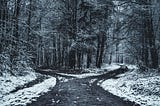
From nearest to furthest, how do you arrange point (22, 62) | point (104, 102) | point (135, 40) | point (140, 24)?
point (104, 102), point (22, 62), point (140, 24), point (135, 40)

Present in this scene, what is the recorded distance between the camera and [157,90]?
39.6 ft

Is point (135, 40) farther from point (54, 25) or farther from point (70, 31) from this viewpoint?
point (54, 25)

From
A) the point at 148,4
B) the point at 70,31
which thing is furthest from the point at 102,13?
the point at 148,4

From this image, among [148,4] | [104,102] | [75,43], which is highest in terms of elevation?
[148,4]

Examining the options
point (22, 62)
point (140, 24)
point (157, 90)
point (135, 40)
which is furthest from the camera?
point (135, 40)

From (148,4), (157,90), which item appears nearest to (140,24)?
(148,4)

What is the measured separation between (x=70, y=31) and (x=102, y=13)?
221 inches

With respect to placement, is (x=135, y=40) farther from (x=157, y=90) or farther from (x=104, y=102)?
(x=104, y=102)

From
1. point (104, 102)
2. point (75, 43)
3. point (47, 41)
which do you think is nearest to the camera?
point (104, 102)

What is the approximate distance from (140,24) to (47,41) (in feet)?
95.5

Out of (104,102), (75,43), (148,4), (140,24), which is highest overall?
(148,4)

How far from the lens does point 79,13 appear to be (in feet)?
110

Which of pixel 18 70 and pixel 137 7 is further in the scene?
pixel 18 70

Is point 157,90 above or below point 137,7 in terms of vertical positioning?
below
